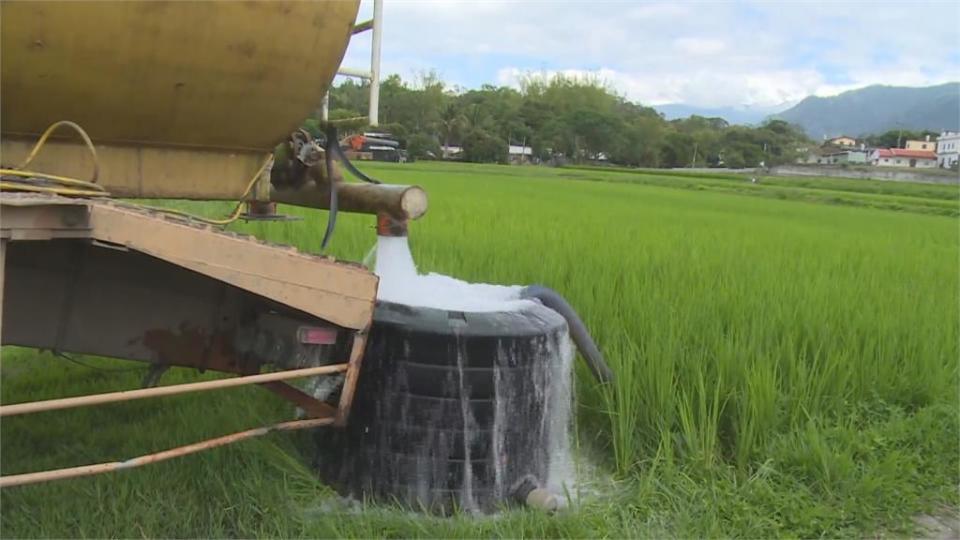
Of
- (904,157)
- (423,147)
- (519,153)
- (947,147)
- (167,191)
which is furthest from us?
(904,157)

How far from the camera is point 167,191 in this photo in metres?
2.19

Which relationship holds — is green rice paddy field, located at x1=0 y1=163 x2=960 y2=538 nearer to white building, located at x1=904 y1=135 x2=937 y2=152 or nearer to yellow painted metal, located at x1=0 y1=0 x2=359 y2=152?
yellow painted metal, located at x1=0 y1=0 x2=359 y2=152

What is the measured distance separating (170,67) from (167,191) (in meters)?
0.36

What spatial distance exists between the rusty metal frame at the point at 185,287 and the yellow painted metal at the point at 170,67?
28 centimetres

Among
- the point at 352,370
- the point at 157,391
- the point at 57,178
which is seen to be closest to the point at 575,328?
the point at 352,370

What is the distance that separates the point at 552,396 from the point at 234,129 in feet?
4.21

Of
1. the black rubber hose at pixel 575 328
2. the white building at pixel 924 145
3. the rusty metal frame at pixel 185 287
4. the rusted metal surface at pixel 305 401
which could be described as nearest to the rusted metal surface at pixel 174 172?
the rusty metal frame at pixel 185 287

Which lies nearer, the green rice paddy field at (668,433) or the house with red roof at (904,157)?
the green rice paddy field at (668,433)

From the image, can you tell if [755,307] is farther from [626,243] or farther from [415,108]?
[415,108]

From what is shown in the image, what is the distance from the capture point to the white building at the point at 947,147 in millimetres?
74000

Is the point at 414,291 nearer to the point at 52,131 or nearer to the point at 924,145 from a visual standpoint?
the point at 52,131

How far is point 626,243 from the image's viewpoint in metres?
6.79

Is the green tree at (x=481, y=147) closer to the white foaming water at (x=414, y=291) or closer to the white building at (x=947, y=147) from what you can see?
the white building at (x=947, y=147)

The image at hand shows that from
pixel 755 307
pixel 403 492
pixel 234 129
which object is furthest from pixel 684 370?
pixel 234 129
